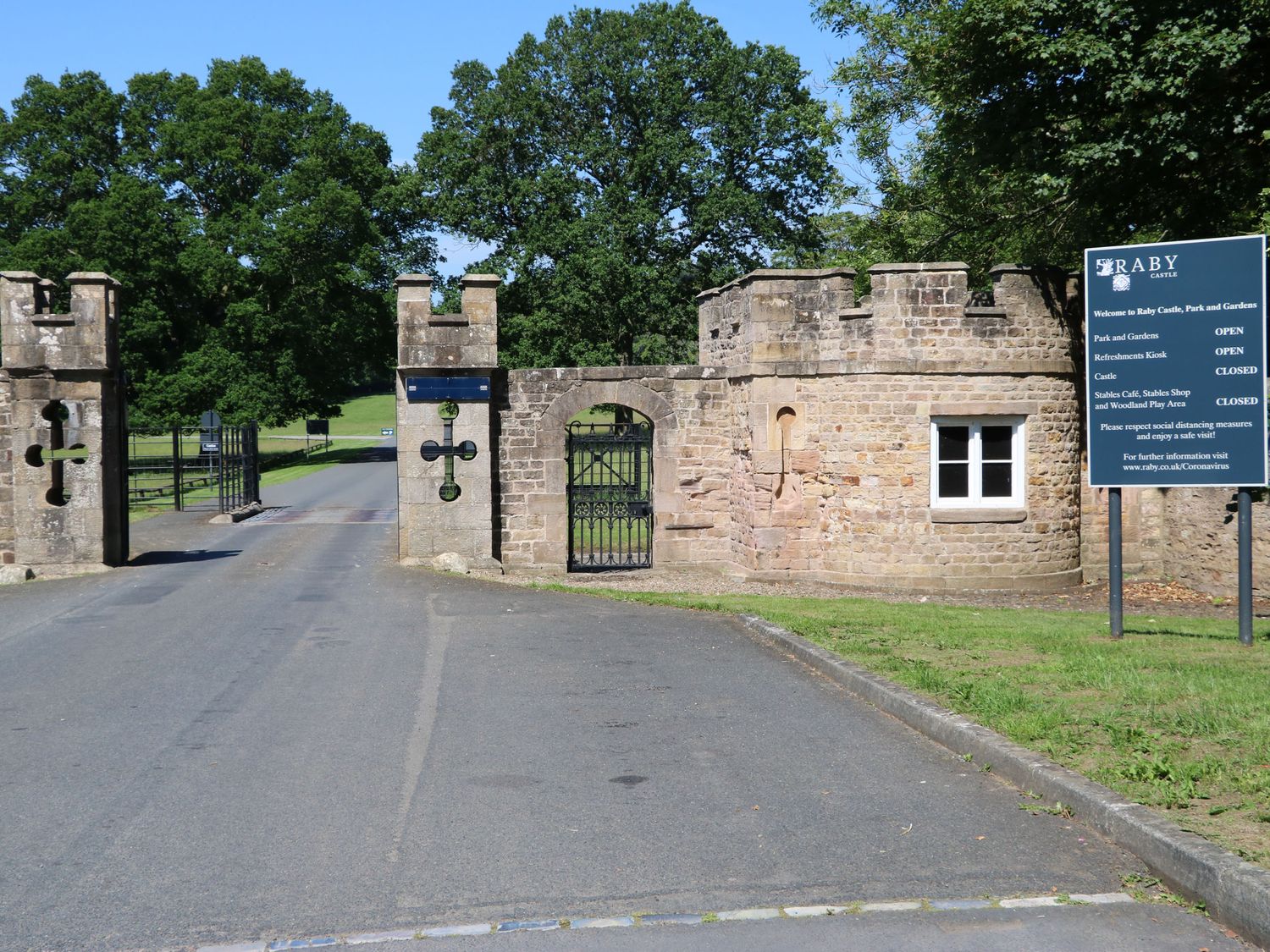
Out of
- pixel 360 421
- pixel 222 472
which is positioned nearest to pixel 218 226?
pixel 222 472

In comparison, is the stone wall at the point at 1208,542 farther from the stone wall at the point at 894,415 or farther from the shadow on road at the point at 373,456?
the shadow on road at the point at 373,456

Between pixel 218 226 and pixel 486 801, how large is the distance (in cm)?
4097

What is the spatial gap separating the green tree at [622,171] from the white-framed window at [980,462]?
21623mm

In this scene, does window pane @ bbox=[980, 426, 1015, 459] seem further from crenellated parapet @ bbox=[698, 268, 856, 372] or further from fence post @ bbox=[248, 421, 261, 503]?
fence post @ bbox=[248, 421, 261, 503]

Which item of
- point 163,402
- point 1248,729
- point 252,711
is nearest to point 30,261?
point 163,402

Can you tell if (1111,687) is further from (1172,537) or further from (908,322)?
(1172,537)

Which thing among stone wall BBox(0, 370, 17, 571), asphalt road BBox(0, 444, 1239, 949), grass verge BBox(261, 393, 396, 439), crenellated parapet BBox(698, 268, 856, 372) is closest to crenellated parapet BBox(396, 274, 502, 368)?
crenellated parapet BBox(698, 268, 856, 372)

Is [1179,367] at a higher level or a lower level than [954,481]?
higher

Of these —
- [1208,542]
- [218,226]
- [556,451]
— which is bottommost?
[1208,542]

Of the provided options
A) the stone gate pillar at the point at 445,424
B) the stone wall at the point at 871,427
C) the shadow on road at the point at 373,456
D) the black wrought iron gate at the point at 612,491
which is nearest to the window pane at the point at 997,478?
the stone wall at the point at 871,427

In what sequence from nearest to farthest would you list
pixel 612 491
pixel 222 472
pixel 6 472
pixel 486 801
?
pixel 486 801 → pixel 6 472 → pixel 612 491 → pixel 222 472

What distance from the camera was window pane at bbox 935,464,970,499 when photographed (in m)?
16.4

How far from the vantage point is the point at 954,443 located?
1650cm

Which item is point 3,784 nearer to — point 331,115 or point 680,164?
point 680,164
